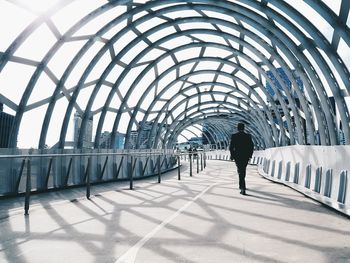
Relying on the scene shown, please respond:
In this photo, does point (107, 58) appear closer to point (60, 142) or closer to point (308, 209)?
point (60, 142)

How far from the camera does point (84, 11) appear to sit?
14.1m

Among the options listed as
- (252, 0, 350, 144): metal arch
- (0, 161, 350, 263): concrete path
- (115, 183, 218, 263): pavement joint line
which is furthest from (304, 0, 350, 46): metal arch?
(115, 183, 218, 263): pavement joint line

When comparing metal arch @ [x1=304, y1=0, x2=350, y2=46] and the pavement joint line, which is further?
metal arch @ [x1=304, y1=0, x2=350, y2=46]

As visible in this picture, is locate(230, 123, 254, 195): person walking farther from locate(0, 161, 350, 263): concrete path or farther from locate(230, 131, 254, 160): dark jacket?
locate(0, 161, 350, 263): concrete path

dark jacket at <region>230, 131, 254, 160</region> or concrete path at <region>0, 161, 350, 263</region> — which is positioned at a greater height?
dark jacket at <region>230, 131, 254, 160</region>

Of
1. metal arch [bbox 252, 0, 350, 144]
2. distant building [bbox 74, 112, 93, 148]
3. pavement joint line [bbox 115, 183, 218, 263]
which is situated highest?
metal arch [bbox 252, 0, 350, 144]

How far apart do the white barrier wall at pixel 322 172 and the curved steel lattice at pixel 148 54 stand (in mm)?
4073

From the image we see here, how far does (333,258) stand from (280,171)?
9.63m

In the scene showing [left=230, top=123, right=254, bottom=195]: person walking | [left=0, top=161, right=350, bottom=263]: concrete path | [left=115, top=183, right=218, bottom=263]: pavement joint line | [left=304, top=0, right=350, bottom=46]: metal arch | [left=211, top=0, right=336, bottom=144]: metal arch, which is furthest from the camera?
[left=211, top=0, right=336, bottom=144]: metal arch

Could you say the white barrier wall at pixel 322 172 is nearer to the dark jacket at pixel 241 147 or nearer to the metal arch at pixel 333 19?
the dark jacket at pixel 241 147

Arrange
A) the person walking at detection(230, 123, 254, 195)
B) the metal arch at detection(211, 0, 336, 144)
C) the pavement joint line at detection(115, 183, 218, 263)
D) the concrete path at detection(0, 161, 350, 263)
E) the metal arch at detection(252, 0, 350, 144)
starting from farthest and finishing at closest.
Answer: the metal arch at detection(211, 0, 336, 144) < the metal arch at detection(252, 0, 350, 144) < the person walking at detection(230, 123, 254, 195) < the concrete path at detection(0, 161, 350, 263) < the pavement joint line at detection(115, 183, 218, 263)

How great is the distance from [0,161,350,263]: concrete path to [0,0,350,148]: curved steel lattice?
739cm

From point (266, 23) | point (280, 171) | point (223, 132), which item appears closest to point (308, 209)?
point (280, 171)

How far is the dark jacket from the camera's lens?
892 cm
